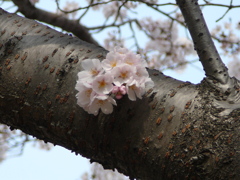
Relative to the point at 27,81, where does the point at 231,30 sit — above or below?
above

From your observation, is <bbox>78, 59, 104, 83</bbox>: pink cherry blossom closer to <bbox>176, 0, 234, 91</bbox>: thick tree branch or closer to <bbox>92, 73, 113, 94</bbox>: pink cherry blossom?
<bbox>92, 73, 113, 94</bbox>: pink cherry blossom

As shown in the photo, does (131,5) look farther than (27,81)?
Yes

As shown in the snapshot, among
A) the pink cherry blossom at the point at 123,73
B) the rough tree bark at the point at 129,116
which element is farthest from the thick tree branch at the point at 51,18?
the pink cherry blossom at the point at 123,73

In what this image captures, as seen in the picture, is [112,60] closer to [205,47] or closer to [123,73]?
[123,73]

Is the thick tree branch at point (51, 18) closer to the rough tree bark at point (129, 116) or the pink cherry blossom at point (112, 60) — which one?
the rough tree bark at point (129, 116)

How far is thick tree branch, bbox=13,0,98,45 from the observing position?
8.77ft

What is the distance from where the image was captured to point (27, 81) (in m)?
1.22

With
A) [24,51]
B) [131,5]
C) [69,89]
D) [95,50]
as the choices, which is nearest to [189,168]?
[69,89]

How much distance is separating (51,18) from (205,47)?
1.99 m

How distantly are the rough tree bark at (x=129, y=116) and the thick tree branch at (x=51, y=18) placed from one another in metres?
1.42

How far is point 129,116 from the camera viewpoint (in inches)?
41.8

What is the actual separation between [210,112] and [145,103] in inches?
8.8

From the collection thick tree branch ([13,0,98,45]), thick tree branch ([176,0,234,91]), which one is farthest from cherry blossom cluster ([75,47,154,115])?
thick tree branch ([13,0,98,45])

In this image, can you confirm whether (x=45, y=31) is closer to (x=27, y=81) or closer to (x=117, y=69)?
(x=27, y=81)
